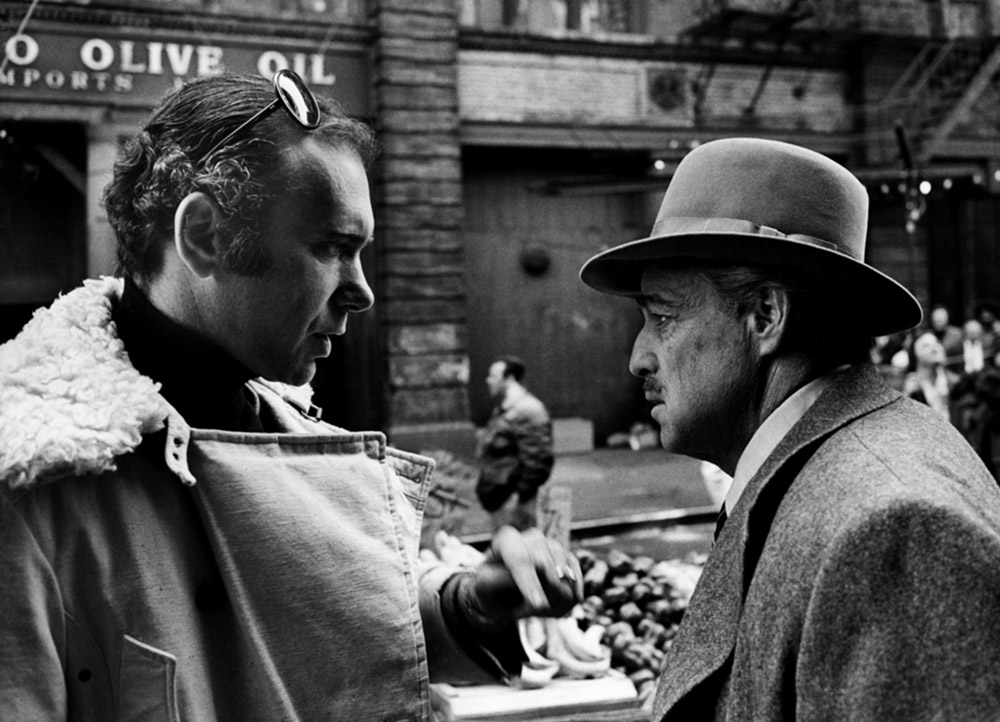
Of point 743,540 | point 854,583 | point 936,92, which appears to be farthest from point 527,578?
point 936,92

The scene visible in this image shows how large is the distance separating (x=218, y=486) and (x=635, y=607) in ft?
12.4

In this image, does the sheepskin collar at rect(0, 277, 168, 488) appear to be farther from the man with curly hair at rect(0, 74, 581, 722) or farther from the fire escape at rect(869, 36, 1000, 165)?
the fire escape at rect(869, 36, 1000, 165)

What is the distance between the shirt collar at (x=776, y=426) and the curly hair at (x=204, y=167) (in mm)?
1022

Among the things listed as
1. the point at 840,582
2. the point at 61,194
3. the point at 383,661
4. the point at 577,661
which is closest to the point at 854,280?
the point at 840,582

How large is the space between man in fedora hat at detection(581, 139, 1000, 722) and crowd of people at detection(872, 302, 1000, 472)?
8231 mm

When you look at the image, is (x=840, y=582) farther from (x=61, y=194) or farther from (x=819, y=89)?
(x=819, y=89)

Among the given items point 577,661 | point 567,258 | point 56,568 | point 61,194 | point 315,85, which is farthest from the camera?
point 567,258

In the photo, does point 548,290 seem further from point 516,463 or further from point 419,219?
point 516,463

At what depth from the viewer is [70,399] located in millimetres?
1713

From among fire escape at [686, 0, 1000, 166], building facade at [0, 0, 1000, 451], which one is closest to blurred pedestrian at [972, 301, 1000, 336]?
building facade at [0, 0, 1000, 451]

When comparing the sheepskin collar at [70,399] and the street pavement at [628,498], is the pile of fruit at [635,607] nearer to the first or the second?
the street pavement at [628,498]

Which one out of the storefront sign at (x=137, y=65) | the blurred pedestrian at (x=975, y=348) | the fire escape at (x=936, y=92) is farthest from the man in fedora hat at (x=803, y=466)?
the fire escape at (x=936, y=92)

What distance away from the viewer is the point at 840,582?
150 centimetres

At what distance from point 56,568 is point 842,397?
4.68 ft
